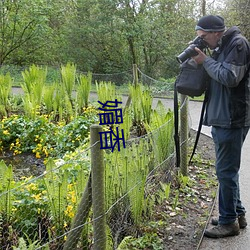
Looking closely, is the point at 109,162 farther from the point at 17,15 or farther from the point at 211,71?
the point at 17,15

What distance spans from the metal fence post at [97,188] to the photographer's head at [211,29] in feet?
4.16

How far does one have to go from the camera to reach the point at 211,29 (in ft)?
9.71

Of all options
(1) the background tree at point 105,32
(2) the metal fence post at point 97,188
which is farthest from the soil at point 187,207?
(1) the background tree at point 105,32

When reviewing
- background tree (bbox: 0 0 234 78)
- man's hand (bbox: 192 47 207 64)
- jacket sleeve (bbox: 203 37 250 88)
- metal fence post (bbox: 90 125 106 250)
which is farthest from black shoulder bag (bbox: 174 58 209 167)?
background tree (bbox: 0 0 234 78)

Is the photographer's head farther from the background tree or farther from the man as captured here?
the background tree

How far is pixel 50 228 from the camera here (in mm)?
2865

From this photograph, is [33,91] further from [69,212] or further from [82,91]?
[69,212]

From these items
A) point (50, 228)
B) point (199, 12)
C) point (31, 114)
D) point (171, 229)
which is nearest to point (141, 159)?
point (171, 229)

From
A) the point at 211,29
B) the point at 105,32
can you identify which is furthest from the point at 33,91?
the point at 105,32

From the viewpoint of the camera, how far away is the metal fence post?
2.35 metres

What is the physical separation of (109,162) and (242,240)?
137 centimetres

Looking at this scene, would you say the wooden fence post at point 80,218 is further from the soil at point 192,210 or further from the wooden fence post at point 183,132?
the wooden fence post at point 183,132

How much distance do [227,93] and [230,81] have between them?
0.18 metres

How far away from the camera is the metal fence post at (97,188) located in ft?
7.70
